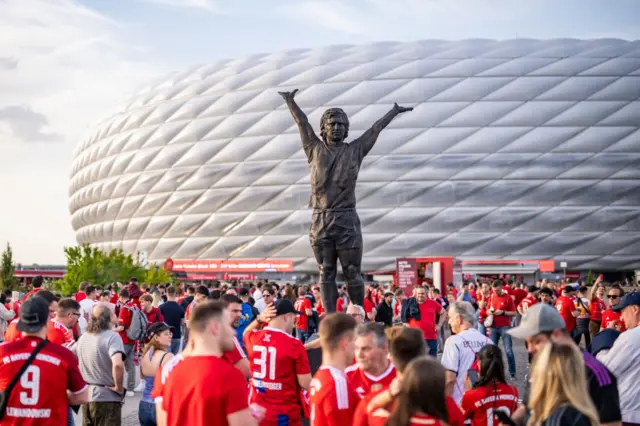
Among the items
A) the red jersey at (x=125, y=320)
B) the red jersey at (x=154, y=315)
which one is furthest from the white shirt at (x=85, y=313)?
the red jersey at (x=154, y=315)

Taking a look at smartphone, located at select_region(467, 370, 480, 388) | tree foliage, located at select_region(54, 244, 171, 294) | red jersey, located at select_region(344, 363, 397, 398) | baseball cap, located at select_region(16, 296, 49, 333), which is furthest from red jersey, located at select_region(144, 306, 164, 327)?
tree foliage, located at select_region(54, 244, 171, 294)

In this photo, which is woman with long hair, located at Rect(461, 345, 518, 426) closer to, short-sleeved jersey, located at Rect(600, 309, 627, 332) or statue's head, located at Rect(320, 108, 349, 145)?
short-sleeved jersey, located at Rect(600, 309, 627, 332)

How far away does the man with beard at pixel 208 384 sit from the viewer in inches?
142

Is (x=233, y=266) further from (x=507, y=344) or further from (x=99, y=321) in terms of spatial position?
(x=99, y=321)

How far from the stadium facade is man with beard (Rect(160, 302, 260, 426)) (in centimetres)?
3830

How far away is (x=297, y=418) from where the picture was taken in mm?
5438

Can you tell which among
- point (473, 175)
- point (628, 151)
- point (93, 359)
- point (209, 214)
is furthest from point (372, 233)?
point (93, 359)

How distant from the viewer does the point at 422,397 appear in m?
3.11

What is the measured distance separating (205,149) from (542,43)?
64.4ft

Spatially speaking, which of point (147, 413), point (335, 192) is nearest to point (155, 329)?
point (147, 413)

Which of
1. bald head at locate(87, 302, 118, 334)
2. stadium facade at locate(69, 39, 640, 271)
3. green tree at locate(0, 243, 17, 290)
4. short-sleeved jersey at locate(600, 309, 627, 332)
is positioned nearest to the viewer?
bald head at locate(87, 302, 118, 334)

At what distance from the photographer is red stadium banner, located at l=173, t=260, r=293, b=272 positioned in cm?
4319

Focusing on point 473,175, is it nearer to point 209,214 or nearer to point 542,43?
point 542,43

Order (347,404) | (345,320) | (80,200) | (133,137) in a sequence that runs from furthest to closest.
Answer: (80,200) → (133,137) → (345,320) → (347,404)
